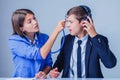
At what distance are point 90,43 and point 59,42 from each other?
171 mm

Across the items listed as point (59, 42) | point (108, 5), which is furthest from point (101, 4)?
point (59, 42)

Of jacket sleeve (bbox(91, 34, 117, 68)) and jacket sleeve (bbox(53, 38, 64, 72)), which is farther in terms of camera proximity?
jacket sleeve (bbox(53, 38, 64, 72))

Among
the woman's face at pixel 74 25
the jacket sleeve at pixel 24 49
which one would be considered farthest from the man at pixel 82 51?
the jacket sleeve at pixel 24 49

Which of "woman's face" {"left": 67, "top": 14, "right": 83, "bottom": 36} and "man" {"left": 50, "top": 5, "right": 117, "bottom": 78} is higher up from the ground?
"woman's face" {"left": 67, "top": 14, "right": 83, "bottom": 36}

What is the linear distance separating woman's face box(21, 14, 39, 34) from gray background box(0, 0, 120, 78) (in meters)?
0.10

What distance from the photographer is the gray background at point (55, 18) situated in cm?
120

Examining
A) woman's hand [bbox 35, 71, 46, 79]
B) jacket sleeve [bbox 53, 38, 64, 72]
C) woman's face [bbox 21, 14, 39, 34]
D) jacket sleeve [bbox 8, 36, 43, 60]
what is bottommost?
woman's hand [bbox 35, 71, 46, 79]

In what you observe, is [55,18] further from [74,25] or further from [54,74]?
[54,74]

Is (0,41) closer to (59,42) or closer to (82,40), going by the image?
(59,42)

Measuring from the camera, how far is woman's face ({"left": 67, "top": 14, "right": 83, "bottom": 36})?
1.10 metres

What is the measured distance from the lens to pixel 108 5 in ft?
3.97

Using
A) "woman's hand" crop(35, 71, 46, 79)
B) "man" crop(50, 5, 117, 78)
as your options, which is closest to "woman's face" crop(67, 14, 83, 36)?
"man" crop(50, 5, 117, 78)

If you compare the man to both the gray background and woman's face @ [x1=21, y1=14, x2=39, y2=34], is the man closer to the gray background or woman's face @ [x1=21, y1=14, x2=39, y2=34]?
the gray background

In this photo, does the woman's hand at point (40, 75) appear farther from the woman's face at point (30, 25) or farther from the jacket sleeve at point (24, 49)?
the woman's face at point (30, 25)
